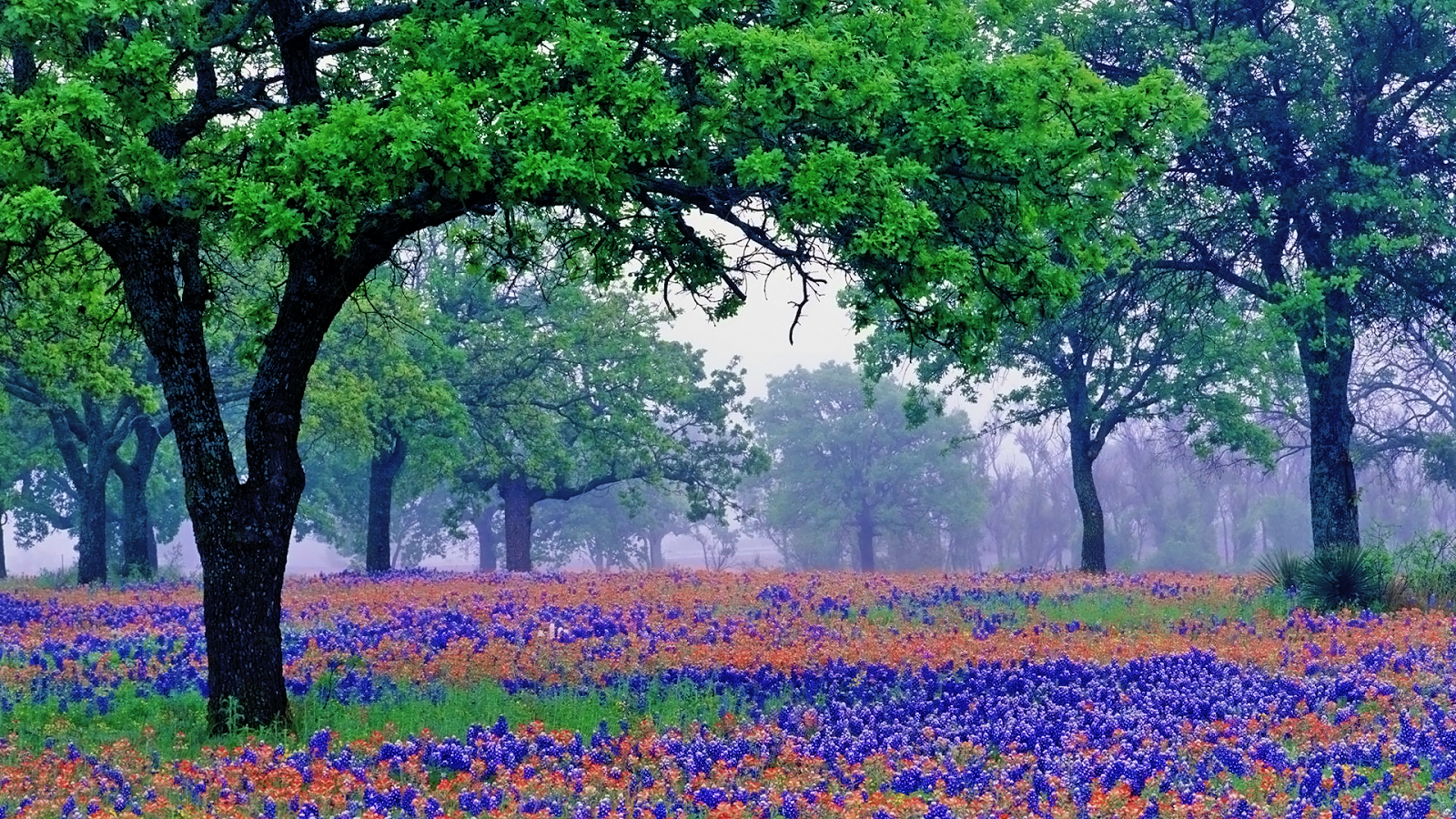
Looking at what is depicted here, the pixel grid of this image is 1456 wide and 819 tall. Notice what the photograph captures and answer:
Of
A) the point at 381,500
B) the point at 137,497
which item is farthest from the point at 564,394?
the point at 137,497

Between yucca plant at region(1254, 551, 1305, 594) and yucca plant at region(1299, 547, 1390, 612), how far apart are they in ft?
3.45

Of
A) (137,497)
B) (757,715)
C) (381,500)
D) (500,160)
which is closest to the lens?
(500,160)

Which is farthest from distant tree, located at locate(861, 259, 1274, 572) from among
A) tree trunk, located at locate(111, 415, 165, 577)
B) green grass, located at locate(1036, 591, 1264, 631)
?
tree trunk, located at locate(111, 415, 165, 577)

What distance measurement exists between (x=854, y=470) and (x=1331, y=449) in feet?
189

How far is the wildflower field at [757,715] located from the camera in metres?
8.46

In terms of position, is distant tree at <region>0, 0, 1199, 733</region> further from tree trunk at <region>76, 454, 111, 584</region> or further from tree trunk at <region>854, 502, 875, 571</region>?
tree trunk at <region>854, 502, 875, 571</region>

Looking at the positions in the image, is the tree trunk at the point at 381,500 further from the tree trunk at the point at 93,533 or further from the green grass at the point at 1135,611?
the green grass at the point at 1135,611

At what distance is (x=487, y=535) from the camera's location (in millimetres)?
70250

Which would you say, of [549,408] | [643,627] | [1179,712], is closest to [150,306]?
[643,627]

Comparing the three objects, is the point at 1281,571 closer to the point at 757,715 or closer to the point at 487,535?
the point at 757,715

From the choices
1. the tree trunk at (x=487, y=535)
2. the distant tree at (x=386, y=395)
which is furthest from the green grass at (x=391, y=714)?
the tree trunk at (x=487, y=535)

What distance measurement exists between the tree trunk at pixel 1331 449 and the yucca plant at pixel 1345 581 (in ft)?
10.2

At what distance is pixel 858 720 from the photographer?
1069 cm

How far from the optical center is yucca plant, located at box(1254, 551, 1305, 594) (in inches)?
833
